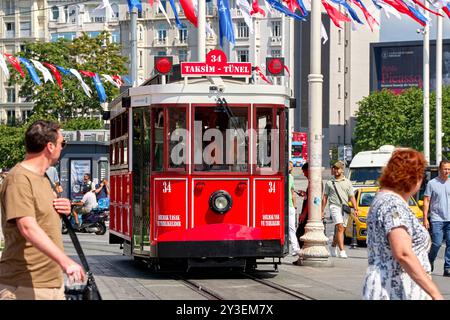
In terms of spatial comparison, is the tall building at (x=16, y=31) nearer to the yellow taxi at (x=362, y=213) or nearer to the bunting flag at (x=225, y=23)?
the bunting flag at (x=225, y=23)

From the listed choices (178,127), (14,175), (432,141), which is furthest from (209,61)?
(432,141)

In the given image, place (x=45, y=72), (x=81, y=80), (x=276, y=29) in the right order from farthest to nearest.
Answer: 1. (x=276, y=29)
2. (x=81, y=80)
3. (x=45, y=72)

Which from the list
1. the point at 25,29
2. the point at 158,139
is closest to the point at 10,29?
the point at 25,29

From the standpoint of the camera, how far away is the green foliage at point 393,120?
96250 mm

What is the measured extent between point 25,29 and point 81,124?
53.8 metres

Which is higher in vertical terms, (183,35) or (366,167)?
(183,35)

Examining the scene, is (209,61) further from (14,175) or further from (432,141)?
(432,141)

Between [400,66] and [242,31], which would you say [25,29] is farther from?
[400,66]

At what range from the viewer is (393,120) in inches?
3831

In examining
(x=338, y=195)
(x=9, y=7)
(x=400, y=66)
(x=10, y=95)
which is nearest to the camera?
(x=338, y=195)

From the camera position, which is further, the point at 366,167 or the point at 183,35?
the point at 183,35

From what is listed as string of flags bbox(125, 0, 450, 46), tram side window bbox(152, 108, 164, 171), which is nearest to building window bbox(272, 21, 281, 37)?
string of flags bbox(125, 0, 450, 46)

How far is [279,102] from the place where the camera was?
17062mm
